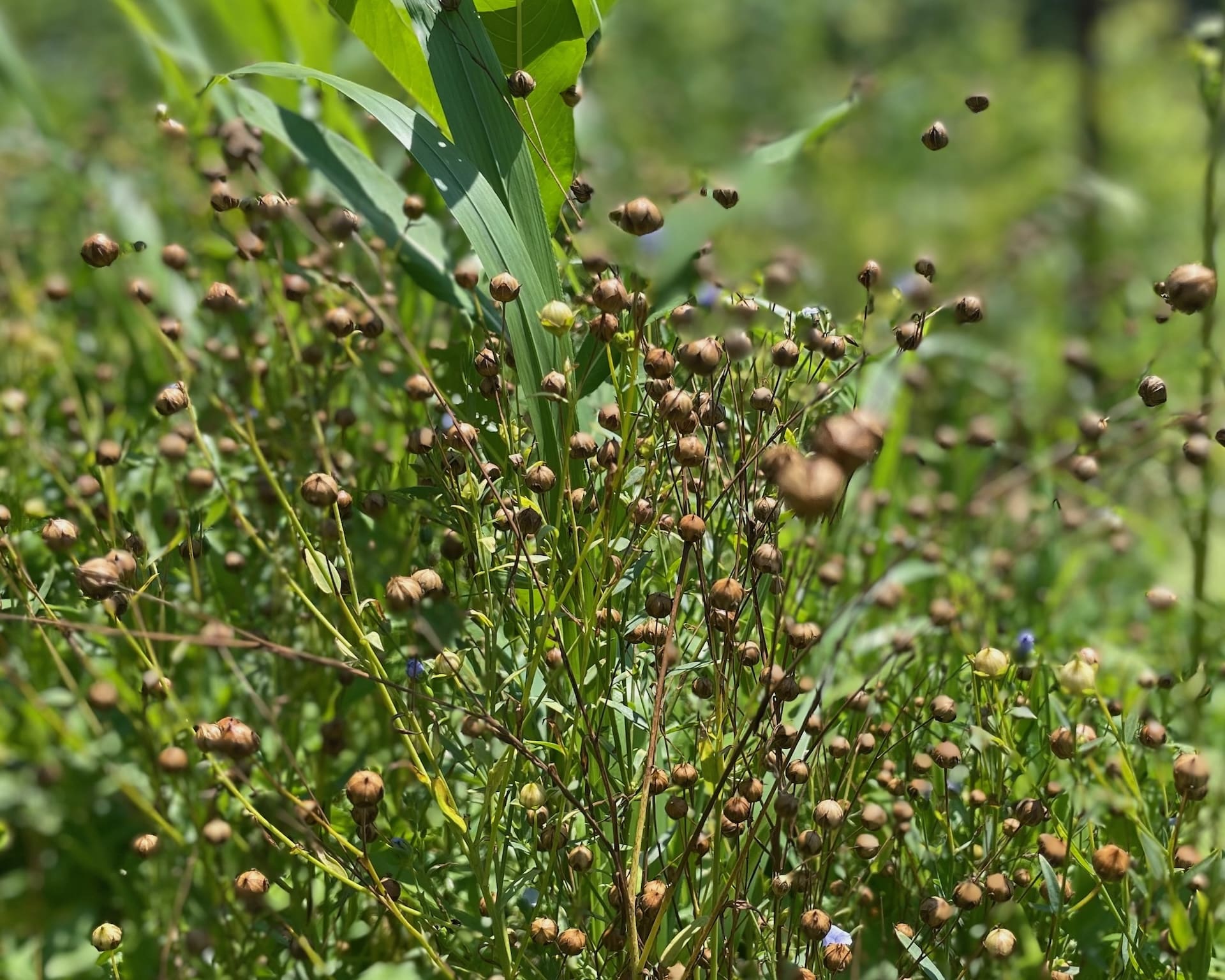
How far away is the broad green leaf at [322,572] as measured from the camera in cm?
59

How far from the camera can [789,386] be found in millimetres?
723

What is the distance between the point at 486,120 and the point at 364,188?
25 centimetres

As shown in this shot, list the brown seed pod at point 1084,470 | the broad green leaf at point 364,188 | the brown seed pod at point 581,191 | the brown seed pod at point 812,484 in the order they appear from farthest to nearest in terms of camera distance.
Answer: the broad green leaf at point 364,188 → the brown seed pod at point 581,191 → the brown seed pod at point 1084,470 → the brown seed pod at point 812,484

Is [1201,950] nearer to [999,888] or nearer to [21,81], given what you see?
[999,888]

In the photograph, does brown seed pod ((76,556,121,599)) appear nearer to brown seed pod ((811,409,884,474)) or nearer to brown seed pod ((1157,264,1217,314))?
brown seed pod ((811,409,884,474))

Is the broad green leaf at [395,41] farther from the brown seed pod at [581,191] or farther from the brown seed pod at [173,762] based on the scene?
the brown seed pod at [173,762]

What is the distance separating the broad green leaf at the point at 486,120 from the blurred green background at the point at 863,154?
15cm

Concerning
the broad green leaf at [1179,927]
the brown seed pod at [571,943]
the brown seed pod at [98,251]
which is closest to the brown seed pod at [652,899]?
the brown seed pod at [571,943]

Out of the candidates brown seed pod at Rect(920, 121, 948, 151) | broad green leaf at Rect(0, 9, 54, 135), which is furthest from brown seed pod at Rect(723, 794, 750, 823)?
broad green leaf at Rect(0, 9, 54, 135)

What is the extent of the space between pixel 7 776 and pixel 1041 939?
99cm

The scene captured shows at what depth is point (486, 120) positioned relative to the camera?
833 mm

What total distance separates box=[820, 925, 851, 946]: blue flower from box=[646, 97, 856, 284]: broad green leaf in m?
0.43

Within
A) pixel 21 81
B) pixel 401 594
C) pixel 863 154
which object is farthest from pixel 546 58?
pixel 863 154

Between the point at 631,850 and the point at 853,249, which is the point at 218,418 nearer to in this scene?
the point at 631,850
